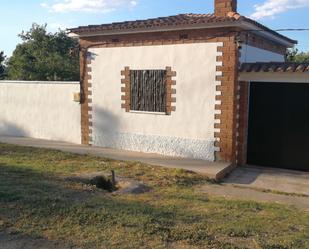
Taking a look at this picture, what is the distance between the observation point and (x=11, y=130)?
16.1 meters

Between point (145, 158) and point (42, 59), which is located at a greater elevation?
point (42, 59)

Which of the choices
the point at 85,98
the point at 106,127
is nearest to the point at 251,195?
the point at 106,127

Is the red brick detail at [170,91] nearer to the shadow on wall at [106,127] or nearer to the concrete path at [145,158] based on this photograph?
the concrete path at [145,158]

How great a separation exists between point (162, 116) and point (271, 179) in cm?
352

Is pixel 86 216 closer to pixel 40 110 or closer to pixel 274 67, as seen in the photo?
pixel 274 67

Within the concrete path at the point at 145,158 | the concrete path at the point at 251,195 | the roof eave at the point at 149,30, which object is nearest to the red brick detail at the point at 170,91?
the roof eave at the point at 149,30

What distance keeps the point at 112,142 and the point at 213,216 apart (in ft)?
24.5

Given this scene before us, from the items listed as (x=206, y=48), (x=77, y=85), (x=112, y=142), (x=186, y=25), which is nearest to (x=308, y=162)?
(x=206, y=48)

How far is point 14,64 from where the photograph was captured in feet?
112

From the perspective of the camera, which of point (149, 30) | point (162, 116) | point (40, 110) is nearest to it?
point (149, 30)

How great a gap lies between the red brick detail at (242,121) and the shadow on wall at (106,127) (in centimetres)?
377

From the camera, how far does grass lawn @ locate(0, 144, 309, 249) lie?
5.07m

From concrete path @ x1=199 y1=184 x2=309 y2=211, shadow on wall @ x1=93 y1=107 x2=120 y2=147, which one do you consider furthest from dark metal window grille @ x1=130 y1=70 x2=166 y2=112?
concrete path @ x1=199 y1=184 x2=309 y2=211

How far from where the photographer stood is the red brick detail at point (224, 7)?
11.9 m
